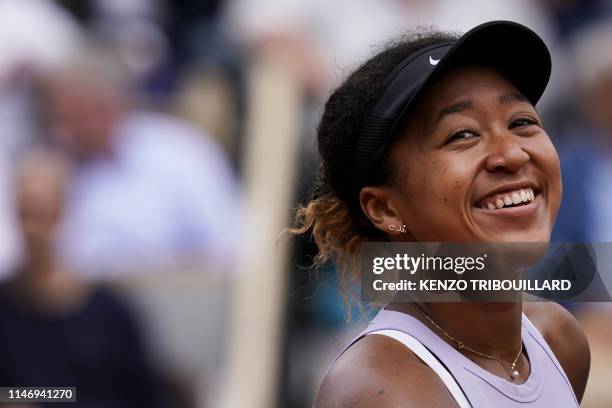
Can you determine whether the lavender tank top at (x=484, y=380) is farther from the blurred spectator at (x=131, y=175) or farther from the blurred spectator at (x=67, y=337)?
the blurred spectator at (x=131, y=175)

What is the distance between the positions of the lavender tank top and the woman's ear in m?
0.17

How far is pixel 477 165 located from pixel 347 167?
30 cm

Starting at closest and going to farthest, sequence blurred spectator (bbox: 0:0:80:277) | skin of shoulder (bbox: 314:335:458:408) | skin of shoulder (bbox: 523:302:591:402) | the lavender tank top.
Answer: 1. skin of shoulder (bbox: 314:335:458:408)
2. the lavender tank top
3. skin of shoulder (bbox: 523:302:591:402)
4. blurred spectator (bbox: 0:0:80:277)

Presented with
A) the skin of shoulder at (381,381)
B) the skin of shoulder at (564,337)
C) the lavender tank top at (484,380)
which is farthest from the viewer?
the skin of shoulder at (564,337)

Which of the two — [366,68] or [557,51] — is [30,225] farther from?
[557,51]

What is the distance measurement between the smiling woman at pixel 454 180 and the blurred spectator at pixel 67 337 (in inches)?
60.3

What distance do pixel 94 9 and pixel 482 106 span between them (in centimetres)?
336

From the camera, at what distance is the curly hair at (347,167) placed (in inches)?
72.1

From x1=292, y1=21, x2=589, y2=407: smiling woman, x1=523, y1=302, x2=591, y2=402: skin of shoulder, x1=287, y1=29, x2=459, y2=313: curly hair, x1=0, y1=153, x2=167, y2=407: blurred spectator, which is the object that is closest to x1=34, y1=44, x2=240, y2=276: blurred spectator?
x1=0, y1=153, x2=167, y2=407: blurred spectator

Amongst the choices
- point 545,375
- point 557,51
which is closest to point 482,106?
point 545,375

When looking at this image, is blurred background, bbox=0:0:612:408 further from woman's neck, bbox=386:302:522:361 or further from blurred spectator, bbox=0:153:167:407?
woman's neck, bbox=386:302:522:361

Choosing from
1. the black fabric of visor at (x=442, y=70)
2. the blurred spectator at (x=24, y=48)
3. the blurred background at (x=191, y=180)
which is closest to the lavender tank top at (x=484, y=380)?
the black fabric of visor at (x=442, y=70)

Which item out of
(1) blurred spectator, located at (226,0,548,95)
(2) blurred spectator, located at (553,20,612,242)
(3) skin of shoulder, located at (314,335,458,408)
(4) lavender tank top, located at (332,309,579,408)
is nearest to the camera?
(3) skin of shoulder, located at (314,335,458,408)

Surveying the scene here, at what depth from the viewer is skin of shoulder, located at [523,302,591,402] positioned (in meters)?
2.06
